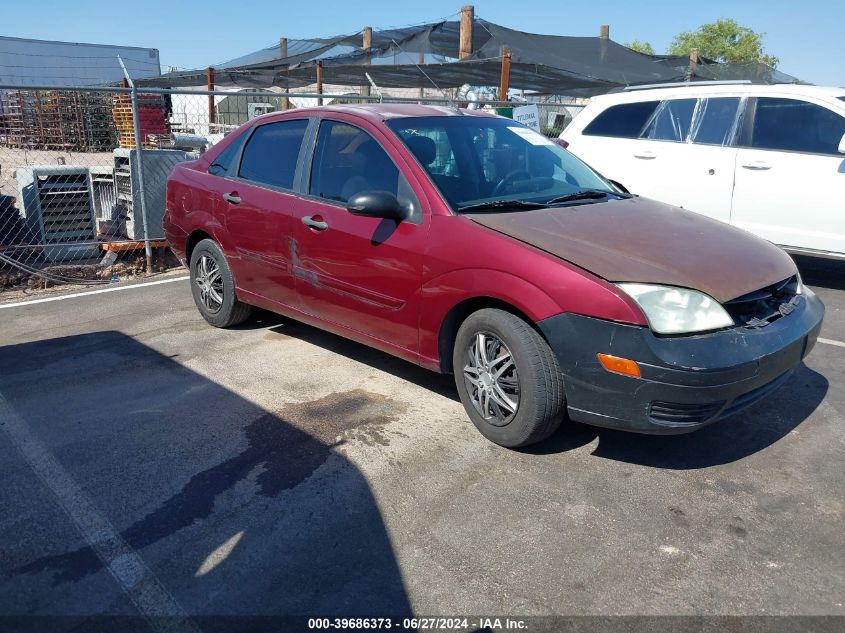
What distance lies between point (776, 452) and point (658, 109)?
4.76 meters

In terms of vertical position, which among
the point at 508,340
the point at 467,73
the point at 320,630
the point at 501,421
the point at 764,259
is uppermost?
the point at 467,73

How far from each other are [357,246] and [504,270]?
1.05 meters

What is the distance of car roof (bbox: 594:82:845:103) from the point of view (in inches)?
253

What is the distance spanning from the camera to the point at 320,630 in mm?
2379

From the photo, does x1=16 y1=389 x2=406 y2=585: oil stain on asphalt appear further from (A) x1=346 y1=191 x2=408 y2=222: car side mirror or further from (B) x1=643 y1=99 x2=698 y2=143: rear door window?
(B) x1=643 y1=99 x2=698 y2=143: rear door window

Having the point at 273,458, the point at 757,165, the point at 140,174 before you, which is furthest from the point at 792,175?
the point at 140,174

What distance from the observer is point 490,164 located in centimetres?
418

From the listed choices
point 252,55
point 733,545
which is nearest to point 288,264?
point 733,545

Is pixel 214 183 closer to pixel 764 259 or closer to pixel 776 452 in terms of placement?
pixel 764 259

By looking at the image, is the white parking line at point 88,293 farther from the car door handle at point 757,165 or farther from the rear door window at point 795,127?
the rear door window at point 795,127

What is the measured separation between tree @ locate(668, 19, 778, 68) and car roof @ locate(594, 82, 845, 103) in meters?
58.6

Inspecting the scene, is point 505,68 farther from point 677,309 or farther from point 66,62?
point 66,62

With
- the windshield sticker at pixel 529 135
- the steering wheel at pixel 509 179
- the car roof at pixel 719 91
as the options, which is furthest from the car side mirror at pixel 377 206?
the car roof at pixel 719 91

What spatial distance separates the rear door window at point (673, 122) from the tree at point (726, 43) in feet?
193
